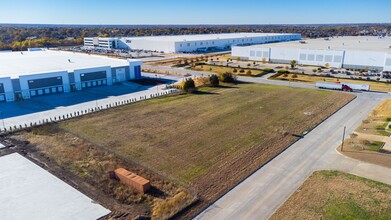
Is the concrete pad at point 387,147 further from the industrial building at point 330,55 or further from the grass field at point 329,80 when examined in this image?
the industrial building at point 330,55

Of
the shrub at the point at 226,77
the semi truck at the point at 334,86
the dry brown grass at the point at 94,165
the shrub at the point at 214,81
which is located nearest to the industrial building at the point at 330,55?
the semi truck at the point at 334,86

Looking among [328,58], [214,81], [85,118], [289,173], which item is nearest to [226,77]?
[214,81]

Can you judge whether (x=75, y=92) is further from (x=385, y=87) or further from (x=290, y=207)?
(x=385, y=87)

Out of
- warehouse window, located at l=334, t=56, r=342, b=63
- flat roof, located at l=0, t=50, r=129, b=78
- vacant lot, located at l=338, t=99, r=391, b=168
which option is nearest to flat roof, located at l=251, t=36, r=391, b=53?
warehouse window, located at l=334, t=56, r=342, b=63

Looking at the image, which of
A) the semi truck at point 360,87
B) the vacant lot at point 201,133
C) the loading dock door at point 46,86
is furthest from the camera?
the semi truck at point 360,87

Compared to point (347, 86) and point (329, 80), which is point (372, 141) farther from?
point (329, 80)

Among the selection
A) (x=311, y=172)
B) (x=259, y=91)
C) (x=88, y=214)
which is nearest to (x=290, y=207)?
(x=311, y=172)

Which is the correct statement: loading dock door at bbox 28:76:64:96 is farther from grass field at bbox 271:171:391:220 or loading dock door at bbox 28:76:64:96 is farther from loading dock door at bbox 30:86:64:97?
grass field at bbox 271:171:391:220
